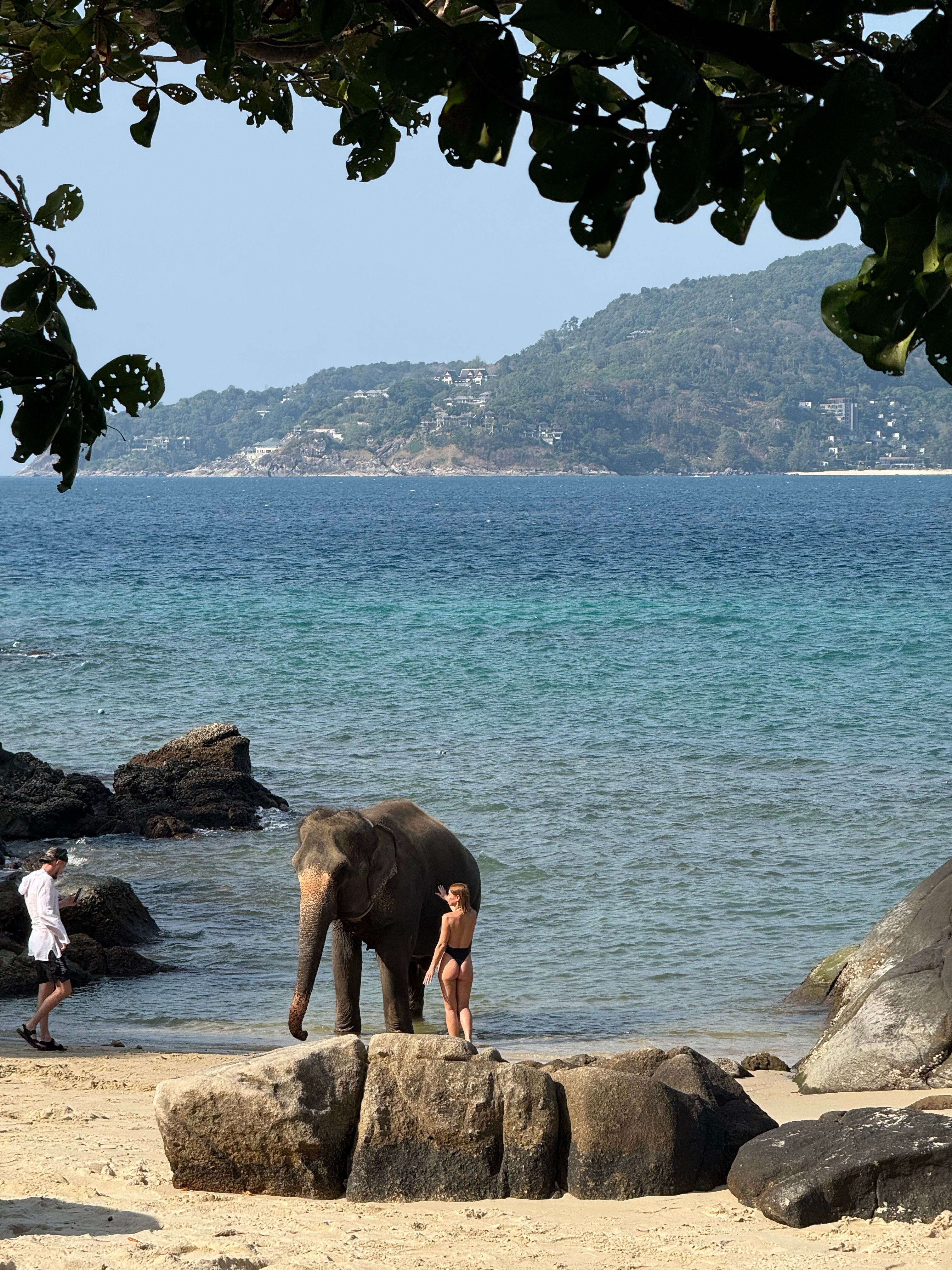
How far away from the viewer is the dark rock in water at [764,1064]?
9.59 m

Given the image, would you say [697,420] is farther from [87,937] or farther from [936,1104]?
[936,1104]

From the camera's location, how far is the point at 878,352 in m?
1.95

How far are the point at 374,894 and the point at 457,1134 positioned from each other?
10.7 ft

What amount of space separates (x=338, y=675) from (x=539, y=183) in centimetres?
2806

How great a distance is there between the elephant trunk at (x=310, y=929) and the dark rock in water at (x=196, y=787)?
8.86 m

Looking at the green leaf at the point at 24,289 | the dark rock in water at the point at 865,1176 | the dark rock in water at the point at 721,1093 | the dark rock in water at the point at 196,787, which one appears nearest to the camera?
the green leaf at the point at 24,289

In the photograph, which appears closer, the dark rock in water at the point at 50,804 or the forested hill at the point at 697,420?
the dark rock in water at the point at 50,804

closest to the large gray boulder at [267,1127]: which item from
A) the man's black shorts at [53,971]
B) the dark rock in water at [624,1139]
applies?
the dark rock in water at [624,1139]

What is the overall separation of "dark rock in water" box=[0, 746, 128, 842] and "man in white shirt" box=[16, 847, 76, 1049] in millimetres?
7167

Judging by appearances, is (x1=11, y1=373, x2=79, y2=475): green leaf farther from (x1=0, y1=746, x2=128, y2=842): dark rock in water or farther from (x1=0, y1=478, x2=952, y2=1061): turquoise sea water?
(x1=0, y1=746, x2=128, y2=842): dark rock in water

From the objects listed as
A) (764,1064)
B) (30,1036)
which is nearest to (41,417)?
(764,1064)

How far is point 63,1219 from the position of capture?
224 inches

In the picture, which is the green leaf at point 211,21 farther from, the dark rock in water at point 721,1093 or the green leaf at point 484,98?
the dark rock in water at point 721,1093

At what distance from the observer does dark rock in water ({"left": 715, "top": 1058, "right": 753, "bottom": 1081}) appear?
909cm
